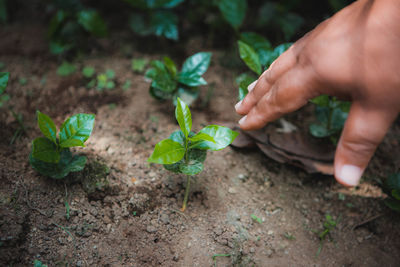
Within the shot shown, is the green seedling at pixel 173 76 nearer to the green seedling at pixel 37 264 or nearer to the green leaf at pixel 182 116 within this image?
the green leaf at pixel 182 116

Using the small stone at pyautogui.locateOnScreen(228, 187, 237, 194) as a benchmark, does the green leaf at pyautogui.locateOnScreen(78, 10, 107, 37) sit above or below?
above

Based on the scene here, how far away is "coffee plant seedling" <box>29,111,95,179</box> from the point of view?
150cm

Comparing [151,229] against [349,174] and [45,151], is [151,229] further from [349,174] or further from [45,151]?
[349,174]

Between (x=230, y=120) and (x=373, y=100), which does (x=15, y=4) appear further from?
(x=373, y=100)

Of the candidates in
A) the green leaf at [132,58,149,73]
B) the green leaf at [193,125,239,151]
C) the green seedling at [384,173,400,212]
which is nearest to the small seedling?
the green leaf at [193,125,239,151]

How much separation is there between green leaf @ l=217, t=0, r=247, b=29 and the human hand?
46.8 inches

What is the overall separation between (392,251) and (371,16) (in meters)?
Result: 1.41

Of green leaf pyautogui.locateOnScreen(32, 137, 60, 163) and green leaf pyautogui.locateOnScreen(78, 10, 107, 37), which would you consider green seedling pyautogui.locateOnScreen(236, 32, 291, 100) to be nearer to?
green leaf pyautogui.locateOnScreen(32, 137, 60, 163)

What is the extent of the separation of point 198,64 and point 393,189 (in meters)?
1.52

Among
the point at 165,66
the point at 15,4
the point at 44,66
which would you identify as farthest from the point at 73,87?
the point at 15,4

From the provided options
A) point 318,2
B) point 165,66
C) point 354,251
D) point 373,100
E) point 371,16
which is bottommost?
point 354,251

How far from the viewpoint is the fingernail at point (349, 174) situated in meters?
1.16

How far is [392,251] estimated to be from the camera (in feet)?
5.62

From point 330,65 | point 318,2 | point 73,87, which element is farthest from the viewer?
point 318,2
